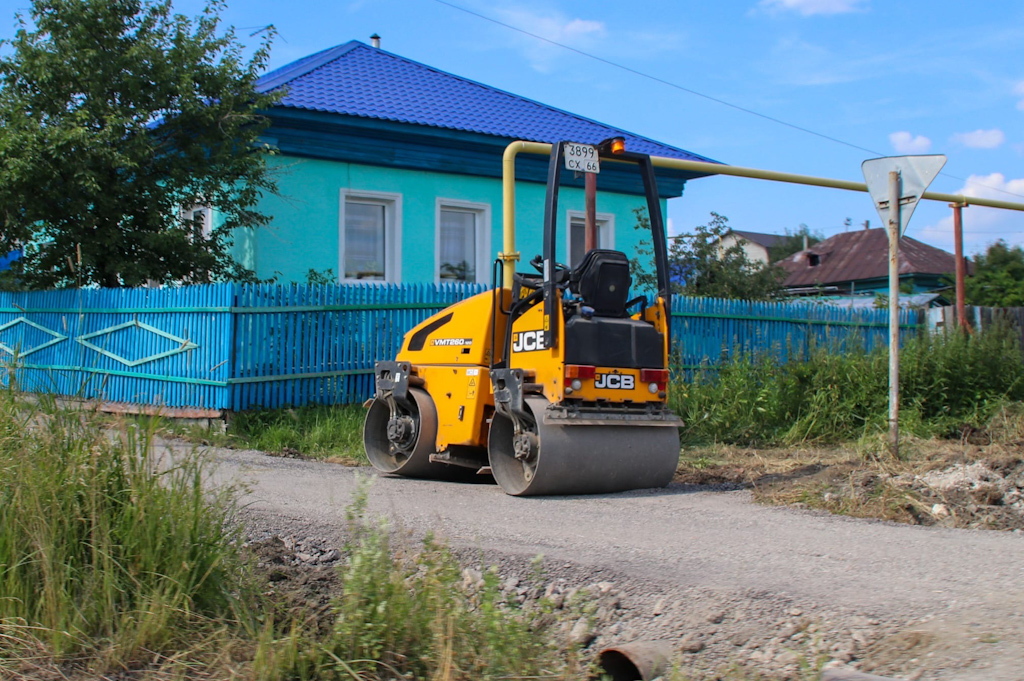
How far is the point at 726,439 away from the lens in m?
11.1

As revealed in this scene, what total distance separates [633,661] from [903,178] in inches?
269

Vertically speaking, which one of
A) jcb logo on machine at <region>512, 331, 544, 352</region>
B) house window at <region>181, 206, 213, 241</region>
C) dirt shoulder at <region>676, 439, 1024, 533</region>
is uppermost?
house window at <region>181, 206, 213, 241</region>

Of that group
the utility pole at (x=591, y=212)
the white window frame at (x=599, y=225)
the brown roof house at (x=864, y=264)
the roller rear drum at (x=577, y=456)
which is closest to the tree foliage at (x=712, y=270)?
the white window frame at (x=599, y=225)

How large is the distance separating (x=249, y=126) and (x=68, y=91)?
244cm

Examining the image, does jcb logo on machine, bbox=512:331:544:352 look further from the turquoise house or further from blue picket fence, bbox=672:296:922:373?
the turquoise house

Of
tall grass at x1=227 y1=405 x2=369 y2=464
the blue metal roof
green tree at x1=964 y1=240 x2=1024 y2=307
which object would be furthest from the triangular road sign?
green tree at x1=964 y1=240 x2=1024 y2=307

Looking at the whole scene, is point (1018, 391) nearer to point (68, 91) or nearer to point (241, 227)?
point (241, 227)

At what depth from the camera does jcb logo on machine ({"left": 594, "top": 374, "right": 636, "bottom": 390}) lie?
304 inches

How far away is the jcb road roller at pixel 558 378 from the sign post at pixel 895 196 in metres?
2.26

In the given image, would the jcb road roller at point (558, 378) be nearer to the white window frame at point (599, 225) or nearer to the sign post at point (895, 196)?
the sign post at point (895, 196)

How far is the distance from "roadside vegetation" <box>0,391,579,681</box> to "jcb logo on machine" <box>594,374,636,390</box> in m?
3.47

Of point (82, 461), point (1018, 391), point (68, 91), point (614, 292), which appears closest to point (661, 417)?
point (614, 292)

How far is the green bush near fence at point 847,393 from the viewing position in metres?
11.3

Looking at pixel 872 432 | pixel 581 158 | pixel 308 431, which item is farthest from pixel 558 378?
pixel 872 432
